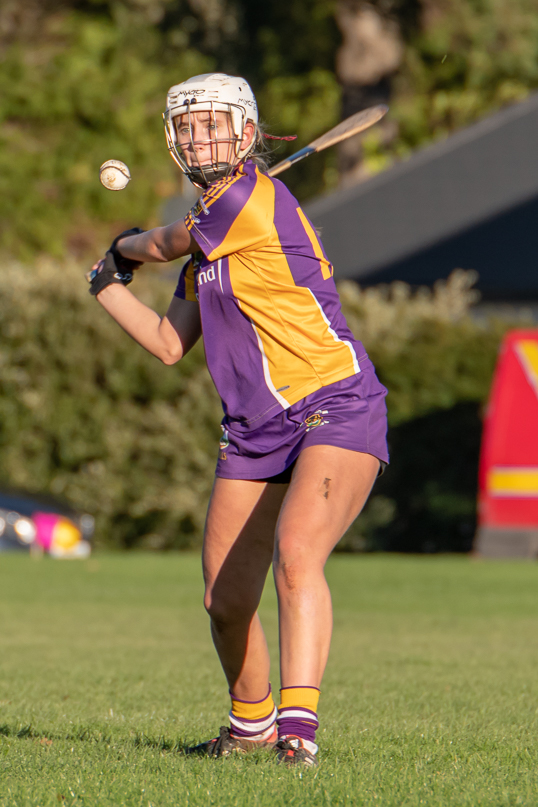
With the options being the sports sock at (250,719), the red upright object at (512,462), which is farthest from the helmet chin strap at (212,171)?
the red upright object at (512,462)

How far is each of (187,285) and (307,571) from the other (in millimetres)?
1251

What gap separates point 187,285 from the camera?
4344 millimetres

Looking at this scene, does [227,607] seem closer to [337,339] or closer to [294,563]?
[294,563]

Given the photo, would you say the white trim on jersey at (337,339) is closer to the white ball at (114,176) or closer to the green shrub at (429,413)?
the white ball at (114,176)

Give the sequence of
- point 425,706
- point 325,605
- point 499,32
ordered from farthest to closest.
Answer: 1. point 499,32
2. point 425,706
3. point 325,605

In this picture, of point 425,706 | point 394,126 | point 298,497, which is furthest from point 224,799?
point 394,126

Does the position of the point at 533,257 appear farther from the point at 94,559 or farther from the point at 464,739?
the point at 464,739

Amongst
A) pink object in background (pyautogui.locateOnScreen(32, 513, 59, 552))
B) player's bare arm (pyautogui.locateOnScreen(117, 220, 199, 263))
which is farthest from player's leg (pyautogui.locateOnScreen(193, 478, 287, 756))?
pink object in background (pyautogui.locateOnScreen(32, 513, 59, 552))

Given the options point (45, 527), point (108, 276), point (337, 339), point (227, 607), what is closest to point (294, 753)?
point (227, 607)

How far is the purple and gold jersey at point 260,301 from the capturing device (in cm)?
385

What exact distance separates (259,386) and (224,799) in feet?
4.38

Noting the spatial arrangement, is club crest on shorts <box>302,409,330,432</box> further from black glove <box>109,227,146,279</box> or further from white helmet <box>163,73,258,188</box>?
black glove <box>109,227,146,279</box>

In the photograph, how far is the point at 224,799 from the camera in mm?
3217

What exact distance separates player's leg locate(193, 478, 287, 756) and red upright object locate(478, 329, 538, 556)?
28.0 feet
